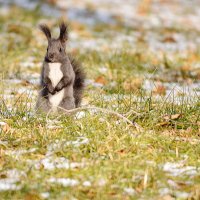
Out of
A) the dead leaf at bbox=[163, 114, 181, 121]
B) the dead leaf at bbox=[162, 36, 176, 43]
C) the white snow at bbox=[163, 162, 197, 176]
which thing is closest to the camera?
the white snow at bbox=[163, 162, 197, 176]

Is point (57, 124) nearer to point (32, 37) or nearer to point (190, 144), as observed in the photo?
point (190, 144)

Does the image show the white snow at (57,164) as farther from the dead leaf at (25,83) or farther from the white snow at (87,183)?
the dead leaf at (25,83)

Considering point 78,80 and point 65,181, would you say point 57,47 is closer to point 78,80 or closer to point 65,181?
point 78,80

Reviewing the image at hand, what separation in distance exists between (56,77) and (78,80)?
0.38m

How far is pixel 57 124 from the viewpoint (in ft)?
13.0

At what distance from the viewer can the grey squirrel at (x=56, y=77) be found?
439cm

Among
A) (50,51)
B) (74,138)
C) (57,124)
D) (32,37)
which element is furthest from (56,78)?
(32,37)

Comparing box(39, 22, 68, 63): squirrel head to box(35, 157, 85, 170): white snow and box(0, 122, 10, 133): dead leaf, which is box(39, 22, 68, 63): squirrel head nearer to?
box(0, 122, 10, 133): dead leaf

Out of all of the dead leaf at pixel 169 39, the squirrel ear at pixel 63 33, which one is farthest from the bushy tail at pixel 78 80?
the dead leaf at pixel 169 39

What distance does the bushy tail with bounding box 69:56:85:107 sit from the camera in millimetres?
4723

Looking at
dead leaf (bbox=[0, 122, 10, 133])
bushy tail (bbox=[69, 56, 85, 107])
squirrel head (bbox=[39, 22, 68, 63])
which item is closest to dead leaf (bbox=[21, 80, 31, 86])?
bushy tail (bbox=[69, 56, 85, 107])

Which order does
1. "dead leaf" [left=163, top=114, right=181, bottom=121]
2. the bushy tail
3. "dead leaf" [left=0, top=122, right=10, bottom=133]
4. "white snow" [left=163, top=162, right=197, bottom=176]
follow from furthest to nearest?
the bushy tail → "dead leaf" [left=163, top=114, right=181, bottom=121] → "dead leaf" [left=0, top=122, right=10, bottom=133] → "white snow" [left=163, top=162, right=197, bottom=176]

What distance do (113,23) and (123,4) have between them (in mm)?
2456

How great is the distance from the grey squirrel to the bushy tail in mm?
118
